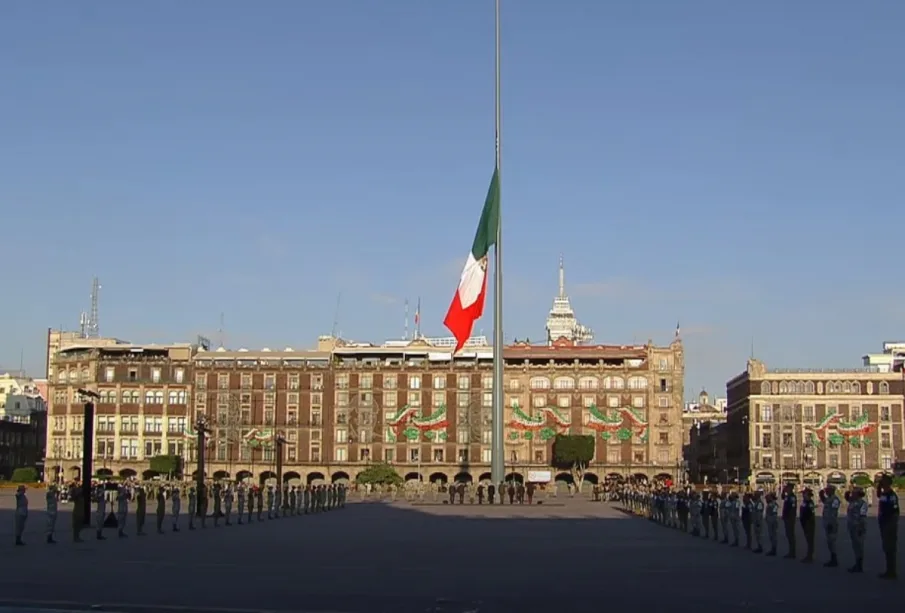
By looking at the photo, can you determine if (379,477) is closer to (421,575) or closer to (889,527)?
(421,575)

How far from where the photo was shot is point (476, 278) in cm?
6594

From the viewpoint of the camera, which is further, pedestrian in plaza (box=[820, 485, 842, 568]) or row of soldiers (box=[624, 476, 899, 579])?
pedestrian in plaza (box=[820, 485, 842, 568])

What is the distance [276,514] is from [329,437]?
7779 centimetres

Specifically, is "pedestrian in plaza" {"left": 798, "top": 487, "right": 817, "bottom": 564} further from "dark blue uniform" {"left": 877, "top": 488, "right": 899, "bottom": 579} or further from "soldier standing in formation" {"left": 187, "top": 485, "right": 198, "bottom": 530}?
"soldier standing in formation" {"left": 187, "top": 485, "right": 198, "bottom": 530}

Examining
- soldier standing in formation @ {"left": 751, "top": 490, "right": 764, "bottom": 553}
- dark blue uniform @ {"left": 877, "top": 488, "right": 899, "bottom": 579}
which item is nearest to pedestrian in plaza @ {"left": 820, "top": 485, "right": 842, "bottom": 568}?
dark blue uniform @ {"left": 877, "top": 488, "right": 899, "bottom": 579}

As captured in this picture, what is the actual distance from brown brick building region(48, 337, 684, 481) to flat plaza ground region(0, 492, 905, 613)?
9278 centimetres

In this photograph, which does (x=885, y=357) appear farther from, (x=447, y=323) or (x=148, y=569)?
(x=148, y=569)

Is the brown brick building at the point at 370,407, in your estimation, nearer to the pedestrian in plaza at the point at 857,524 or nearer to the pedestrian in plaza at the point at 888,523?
the pedestrian in plaza at the point at 857,524

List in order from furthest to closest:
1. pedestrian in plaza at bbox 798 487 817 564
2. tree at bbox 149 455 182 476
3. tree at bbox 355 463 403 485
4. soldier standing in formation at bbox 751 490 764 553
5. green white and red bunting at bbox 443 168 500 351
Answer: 1. tree at bbox 149 455 182 476
2. tree at bbox 355 463 403 485
3. green white and red bunting at bbox 443 168 500 351
4. soldier standing in formation at bbox 751 490 764 553
5. pedestrian in plaza at bbox 798 487 817 564

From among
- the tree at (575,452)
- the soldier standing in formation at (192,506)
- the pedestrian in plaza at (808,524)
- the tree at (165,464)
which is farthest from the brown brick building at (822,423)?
the pedestrian in plaza at (808,524)

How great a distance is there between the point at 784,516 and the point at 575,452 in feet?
312

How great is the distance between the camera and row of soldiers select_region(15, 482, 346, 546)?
32.2m

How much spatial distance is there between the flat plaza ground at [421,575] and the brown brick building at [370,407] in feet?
304

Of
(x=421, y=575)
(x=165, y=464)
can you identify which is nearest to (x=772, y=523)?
(x=421, y=575)
